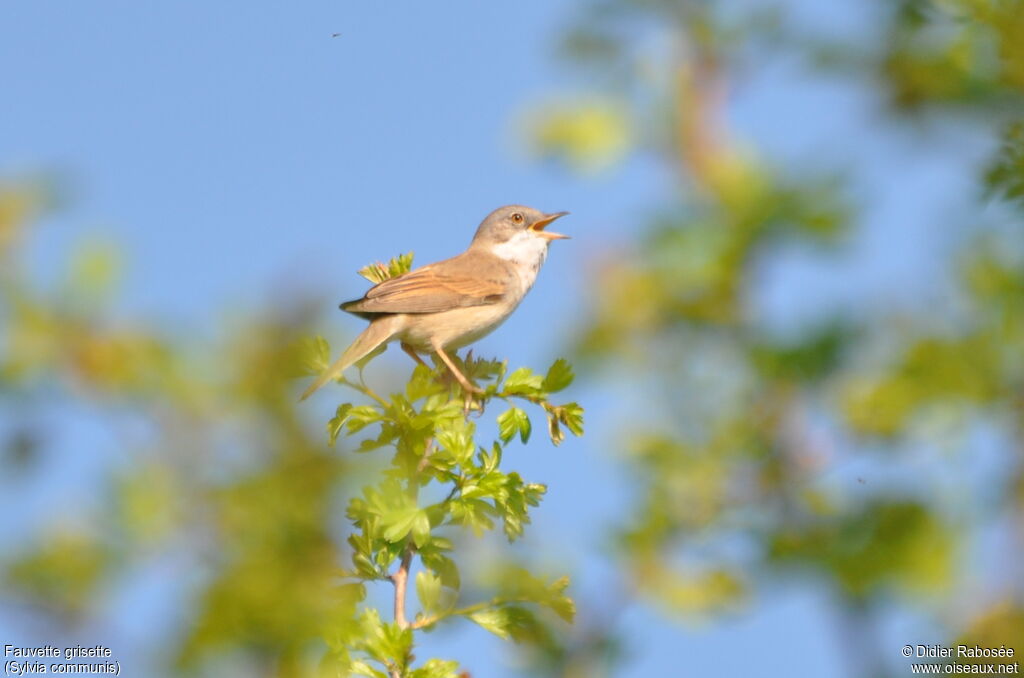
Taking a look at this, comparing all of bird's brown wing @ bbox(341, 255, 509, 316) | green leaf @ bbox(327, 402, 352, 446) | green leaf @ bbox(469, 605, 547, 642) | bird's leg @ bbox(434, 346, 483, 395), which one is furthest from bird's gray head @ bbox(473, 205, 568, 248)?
green leaf @ bbox(469, 605, 547, 642)

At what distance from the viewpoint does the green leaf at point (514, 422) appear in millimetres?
3486

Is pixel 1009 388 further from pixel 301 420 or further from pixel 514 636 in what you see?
pixel 514 636

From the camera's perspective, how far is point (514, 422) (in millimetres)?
3496

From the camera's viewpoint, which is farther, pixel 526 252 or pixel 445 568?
pixel 526 252

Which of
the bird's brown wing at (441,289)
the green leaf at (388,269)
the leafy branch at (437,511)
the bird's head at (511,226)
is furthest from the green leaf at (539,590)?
the bird's head at (511,226)

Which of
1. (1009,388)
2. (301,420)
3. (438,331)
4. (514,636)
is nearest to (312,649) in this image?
(301,420)

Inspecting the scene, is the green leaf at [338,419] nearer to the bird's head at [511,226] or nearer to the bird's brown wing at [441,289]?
the bird's brown wing at [441,289]

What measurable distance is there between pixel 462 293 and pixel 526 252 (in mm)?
1134

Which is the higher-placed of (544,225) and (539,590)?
(544,225)

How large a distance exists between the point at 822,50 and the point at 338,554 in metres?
2.59

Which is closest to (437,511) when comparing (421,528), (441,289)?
(421,528)

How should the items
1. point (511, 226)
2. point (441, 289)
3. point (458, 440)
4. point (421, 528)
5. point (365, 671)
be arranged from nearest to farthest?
point (365, 671) < point (421, 528) < point (458, 440) < point (441, 289) < point (511, 226)

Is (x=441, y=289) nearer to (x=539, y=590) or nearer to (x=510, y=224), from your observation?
(x=510, y=224)

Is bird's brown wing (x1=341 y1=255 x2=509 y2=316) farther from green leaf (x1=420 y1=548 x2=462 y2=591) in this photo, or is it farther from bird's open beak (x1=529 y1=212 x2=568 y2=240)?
green leaf (x1=420 y1=548 x2=462 y2=591)
